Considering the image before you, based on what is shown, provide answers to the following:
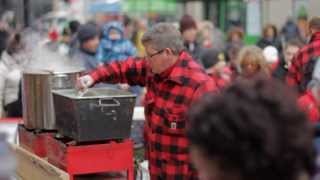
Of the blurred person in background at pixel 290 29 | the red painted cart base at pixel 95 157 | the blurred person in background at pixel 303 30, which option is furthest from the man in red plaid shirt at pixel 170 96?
the blurred person in background at pixel 290 29

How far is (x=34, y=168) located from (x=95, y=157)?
0.84 m

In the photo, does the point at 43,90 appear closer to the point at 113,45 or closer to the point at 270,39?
the point at 113,45

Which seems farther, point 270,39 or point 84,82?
point 270,39

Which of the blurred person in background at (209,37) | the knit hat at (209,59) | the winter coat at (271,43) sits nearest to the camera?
the knit hat at (209,59)

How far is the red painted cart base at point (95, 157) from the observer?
4.71 meters

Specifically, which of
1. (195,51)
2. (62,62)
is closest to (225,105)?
(62,62)

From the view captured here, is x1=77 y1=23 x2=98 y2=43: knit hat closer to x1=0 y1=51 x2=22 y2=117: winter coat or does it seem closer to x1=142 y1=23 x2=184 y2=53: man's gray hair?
x1=0 y1=51 x2=22 y2=117: winter coat

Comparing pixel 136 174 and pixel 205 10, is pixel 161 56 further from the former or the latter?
pixel 205 10

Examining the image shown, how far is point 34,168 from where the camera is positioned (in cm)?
542

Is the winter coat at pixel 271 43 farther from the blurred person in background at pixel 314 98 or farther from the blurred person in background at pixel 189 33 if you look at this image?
the blurred person in background at pixel 314 98

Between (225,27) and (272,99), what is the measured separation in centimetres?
2162

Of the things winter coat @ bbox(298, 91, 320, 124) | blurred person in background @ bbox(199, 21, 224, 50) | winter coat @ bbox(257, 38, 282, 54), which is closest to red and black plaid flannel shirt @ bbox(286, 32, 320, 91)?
winter coat @ bbox(298, 91, 320, 124)

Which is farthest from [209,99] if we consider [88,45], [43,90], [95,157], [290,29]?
[290,29]

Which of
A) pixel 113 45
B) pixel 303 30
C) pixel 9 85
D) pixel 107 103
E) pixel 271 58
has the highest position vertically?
pixel 303 30
